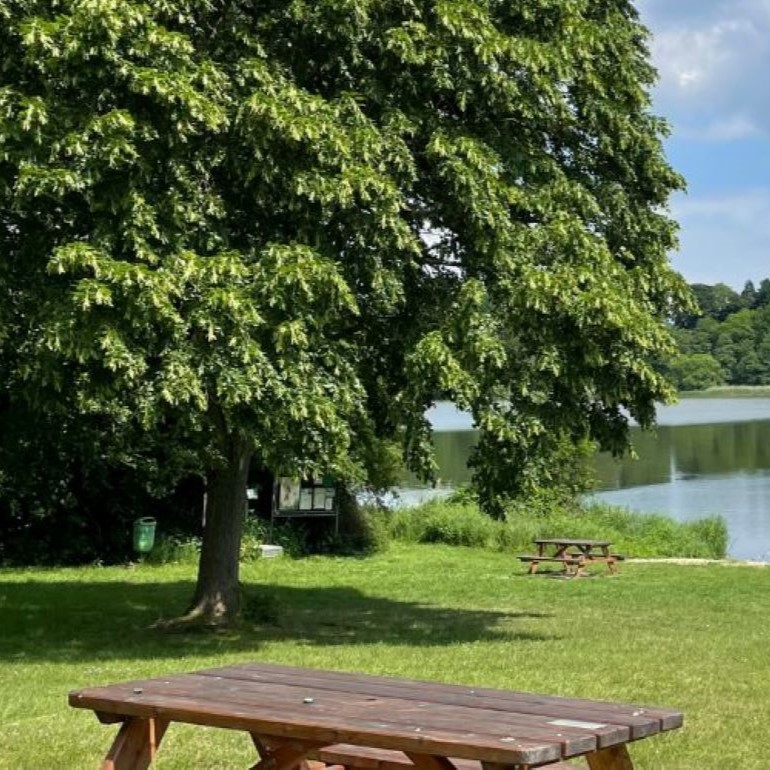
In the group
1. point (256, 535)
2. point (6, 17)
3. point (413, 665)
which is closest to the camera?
point (413, 665)

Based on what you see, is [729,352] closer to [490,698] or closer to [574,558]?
[574,558]

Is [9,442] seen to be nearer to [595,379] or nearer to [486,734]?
[595,379]

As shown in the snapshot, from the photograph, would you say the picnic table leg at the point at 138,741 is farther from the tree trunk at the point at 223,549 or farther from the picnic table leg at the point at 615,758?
the tree trunk at the point at 223,549

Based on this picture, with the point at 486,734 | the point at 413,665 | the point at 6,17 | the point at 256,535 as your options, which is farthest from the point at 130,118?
the point at 256,535

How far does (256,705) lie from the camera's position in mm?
4785

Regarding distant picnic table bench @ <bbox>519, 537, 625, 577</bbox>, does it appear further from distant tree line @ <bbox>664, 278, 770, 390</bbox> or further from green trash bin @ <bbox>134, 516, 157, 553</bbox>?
distant tree line @ <bbox>664, 278, 770, 390</bbox>

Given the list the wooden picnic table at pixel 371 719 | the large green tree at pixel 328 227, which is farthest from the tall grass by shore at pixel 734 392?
the wooden picnic table at pixel 371 719

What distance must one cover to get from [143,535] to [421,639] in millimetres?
9260

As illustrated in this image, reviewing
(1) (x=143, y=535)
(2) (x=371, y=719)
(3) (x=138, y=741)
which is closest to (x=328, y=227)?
(3) (x=138, y=741)

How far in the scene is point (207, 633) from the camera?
13.2 metres

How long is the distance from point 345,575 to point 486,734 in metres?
16.4

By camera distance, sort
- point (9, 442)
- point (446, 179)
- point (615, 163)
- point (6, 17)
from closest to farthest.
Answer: point (6, 17) → point (446, 179) → point (615, 163) → point (9, 442)

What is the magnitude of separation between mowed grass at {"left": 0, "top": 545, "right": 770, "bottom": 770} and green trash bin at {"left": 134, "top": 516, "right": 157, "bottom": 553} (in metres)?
0.54

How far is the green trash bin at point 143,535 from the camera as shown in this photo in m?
21.1
